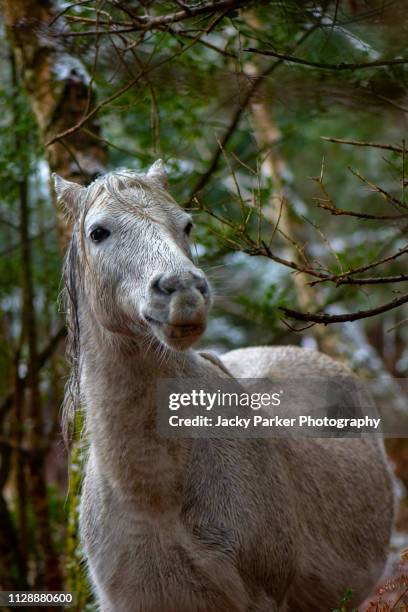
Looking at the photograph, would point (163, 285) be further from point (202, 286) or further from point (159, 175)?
point (159, 175)

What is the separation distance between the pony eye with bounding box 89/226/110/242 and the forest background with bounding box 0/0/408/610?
471mm

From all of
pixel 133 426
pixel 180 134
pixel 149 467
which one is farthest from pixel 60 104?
pixel 149 467

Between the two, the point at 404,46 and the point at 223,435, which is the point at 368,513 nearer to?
the point at 223,435

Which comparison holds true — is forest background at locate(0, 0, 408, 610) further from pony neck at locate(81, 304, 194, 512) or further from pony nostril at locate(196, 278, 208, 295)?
pony neck at locate(81, 304, 194, 512)

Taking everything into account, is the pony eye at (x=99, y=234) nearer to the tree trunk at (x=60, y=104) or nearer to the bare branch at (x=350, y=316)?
the bare branch at (x=350, y=316)

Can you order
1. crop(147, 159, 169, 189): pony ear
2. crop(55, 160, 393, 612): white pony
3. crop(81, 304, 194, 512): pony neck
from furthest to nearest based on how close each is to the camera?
crop(147, 159, 169, 189): pony ear < crop(81, 304, 194, 512): pony neck < crop(55, 160, 393, 612): white pony

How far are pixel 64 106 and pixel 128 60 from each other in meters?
0.98

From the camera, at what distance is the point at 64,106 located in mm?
5801

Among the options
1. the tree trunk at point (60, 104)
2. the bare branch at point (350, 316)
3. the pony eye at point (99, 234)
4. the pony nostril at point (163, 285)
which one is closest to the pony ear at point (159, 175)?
the pony eye at point (99, 234)

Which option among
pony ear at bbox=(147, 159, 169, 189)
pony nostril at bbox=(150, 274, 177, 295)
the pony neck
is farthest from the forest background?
the pony neck

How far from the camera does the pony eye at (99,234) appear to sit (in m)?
3.61

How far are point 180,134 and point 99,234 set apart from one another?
3.56 m

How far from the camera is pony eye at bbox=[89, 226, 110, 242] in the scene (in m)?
3.61

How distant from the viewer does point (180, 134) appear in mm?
6980
